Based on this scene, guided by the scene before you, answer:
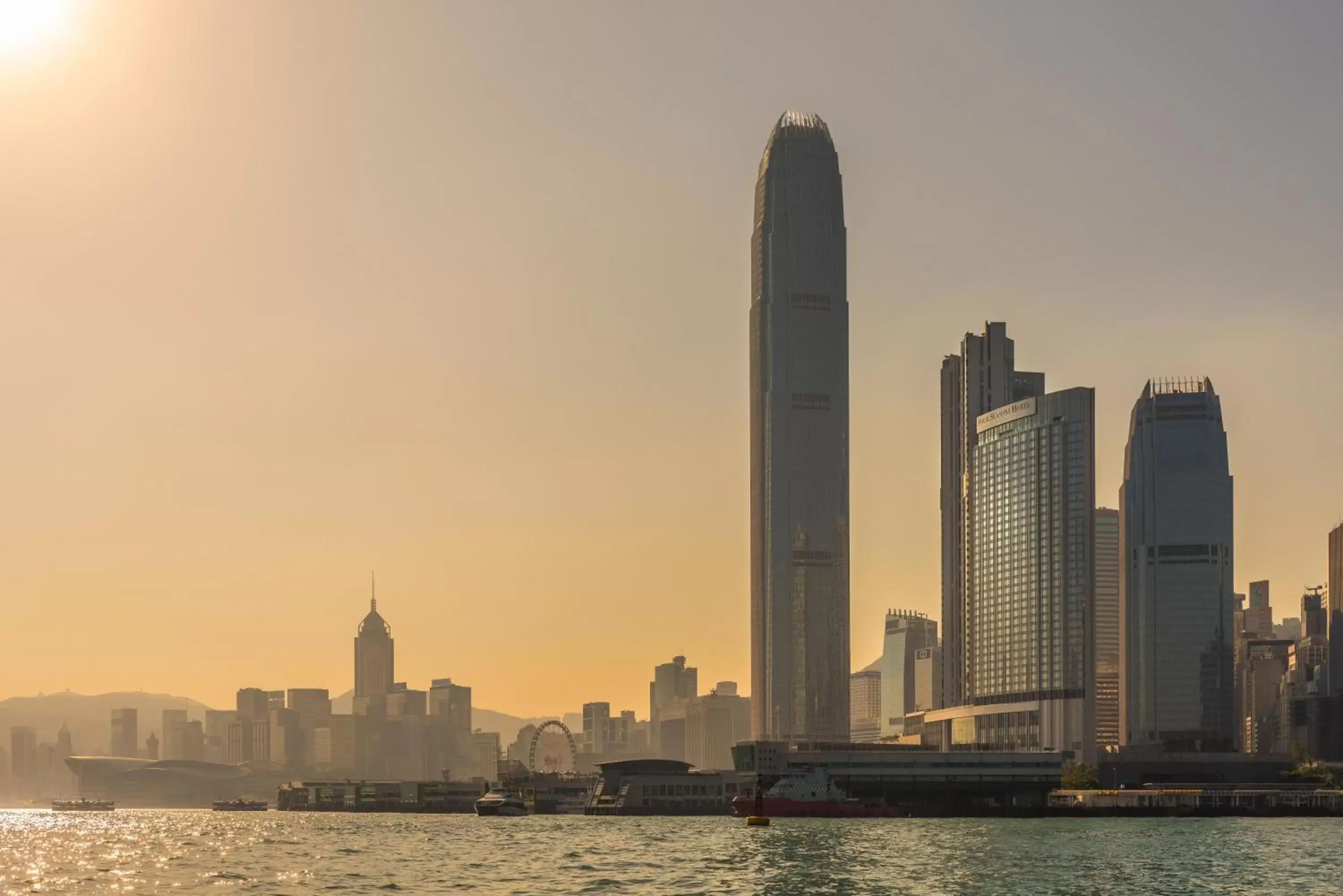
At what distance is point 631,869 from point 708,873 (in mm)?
7443

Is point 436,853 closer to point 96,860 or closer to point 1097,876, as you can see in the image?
point 96,860

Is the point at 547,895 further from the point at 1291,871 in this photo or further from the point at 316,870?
the point at 1291,871

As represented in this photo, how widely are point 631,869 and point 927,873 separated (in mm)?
25229

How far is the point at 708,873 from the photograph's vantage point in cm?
15588

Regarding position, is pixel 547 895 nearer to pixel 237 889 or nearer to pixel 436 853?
pixel 237 889

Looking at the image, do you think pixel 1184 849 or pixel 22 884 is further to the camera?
pixel 1184 849

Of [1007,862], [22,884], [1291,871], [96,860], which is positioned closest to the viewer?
[22,884]

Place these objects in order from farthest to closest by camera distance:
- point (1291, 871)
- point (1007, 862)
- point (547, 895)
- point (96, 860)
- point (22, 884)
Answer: point (96, 860) → point (1007, 862) → point (1291, 871) → point (22, 884) → point (547, 895)

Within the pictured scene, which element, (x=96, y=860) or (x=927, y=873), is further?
(x=96, y=860)

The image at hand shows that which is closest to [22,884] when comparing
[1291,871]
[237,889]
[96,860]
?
[237,889]

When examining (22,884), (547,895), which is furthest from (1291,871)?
(22,884)

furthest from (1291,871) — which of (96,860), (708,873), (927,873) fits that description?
(96,860)

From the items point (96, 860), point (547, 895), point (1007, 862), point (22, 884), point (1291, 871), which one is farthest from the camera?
point (96, 860)

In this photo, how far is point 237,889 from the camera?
139500 millimetres
